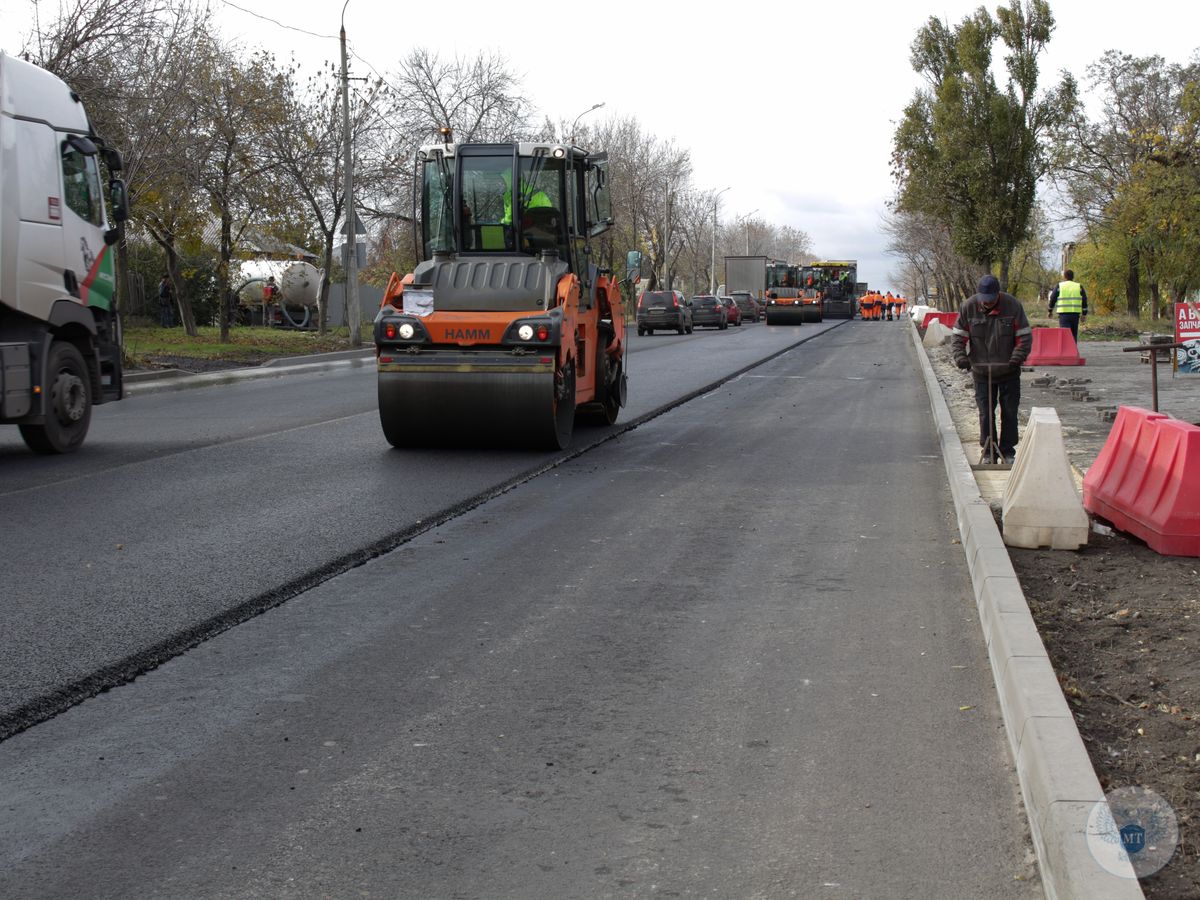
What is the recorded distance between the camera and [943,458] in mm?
12680

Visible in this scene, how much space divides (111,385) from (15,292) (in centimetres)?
183

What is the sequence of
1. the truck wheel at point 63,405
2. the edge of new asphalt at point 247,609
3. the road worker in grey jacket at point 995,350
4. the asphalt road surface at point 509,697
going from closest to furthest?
1. the asphalt road surface at point 509,697
2. the edge of new asphalt at point 247,609
3. the road worker in grey jacket at point 995,350
4. the truck wheel at point 63,405

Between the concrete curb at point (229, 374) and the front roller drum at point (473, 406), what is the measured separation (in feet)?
32.8

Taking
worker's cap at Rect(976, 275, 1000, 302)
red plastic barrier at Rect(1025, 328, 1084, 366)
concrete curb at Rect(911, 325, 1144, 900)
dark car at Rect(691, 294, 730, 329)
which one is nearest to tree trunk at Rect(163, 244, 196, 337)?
red plastic barrier at Rect(1025, 328, 1084, 366)

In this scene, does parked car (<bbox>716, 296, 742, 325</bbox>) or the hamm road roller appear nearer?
the hamm road roller

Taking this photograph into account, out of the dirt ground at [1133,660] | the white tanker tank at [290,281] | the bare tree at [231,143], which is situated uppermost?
the bare tree at [231,143]

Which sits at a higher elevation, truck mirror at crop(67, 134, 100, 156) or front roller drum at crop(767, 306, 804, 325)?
truck mirror at crop(67, 134, 100, 156)

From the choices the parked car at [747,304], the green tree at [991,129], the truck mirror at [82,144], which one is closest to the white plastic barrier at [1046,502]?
the truck mirror at [82,144]

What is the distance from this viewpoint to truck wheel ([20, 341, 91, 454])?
12492 mm

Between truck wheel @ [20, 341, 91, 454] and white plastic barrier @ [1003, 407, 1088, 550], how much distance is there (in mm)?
8940

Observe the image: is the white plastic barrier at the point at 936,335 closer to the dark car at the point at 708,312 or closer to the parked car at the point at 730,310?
the dark car at the point at 708,312

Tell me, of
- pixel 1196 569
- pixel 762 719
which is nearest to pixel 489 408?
pixel 1196 569

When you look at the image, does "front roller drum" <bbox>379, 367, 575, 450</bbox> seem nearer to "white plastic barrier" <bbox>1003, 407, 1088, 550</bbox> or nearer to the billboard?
"white plastic barrier" <bbox>1003, 407, 1088, 550</bbox>

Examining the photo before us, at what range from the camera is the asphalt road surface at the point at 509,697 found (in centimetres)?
381
